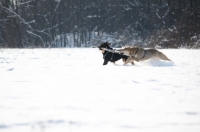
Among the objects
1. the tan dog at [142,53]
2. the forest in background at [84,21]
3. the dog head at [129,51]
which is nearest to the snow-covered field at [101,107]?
the tan dog at [142,53]

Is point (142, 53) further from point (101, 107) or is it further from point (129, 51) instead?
point (101, 107)

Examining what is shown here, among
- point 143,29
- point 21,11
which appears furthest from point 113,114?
point 21,11

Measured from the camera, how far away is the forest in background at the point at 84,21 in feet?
107

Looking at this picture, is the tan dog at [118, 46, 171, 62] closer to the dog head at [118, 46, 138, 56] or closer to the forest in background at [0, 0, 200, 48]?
the dog head at [118, 46, 138, 56]

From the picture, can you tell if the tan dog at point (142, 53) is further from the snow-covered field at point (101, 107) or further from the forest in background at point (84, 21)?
the forest in background at point (84, 21)

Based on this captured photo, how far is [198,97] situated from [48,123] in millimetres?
2166

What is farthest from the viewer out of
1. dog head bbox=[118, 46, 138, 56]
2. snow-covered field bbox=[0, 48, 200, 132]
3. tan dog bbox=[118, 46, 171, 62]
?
dog head bbox=[118, 46, 138, 56]

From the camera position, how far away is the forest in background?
3275cm

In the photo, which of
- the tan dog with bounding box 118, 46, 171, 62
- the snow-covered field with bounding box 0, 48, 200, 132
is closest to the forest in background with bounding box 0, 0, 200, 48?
the tan dog with bounding box 118, 46, 171, 62

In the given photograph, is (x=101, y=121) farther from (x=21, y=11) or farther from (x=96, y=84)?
(x=21, y=11)

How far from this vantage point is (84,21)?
39.2 meters

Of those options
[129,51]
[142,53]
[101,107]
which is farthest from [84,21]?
[101,107]

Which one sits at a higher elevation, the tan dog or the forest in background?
the forest in background

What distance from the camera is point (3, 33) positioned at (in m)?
33.6
